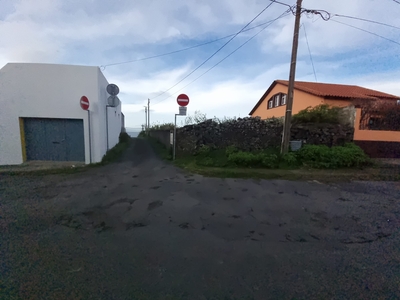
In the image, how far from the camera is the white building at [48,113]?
7.39 m

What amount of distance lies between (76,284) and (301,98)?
17312mm

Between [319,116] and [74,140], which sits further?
[319,116]

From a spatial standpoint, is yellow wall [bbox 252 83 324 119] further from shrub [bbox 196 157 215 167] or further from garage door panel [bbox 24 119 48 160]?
garage door panel [bbox 24 119 48 160]

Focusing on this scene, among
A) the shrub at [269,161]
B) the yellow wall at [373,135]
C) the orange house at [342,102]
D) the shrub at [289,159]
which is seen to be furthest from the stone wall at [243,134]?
the orange house at [342,102]

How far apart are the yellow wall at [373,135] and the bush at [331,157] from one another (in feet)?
6.56

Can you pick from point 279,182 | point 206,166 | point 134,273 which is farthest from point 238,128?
point 134,273

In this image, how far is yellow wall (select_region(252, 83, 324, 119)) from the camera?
47.1 ft

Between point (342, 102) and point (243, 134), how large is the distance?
9.88 metres

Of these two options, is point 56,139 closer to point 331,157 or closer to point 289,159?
point 289,159

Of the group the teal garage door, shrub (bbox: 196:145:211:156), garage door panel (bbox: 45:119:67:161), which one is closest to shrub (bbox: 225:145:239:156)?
shrub (bbox: 196:145:211:156)

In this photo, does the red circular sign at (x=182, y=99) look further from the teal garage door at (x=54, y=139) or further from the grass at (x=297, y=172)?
the teal garage door at (x=54, y=139)

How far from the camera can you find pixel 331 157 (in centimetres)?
790

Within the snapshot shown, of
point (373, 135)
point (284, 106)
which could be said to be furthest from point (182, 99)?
point (284, 106)

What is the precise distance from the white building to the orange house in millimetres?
12520
